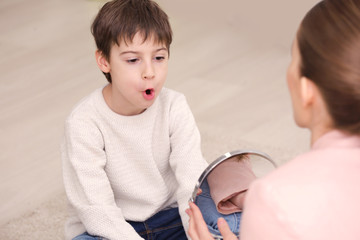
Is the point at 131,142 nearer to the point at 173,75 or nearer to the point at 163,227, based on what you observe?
the point at 163,227

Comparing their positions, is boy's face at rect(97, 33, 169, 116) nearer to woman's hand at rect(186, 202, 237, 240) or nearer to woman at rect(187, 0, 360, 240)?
woman's hand at rect(186, 202, 237, 240)

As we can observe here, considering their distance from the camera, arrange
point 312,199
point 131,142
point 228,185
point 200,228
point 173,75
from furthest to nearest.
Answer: point 173,75
point 131,142
point 228,185
point 200,228
point 312,199

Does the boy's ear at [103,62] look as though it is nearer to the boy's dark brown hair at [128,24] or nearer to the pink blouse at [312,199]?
the boy's dark brown hair at [128,24]

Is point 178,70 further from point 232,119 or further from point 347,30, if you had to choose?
point 347,30

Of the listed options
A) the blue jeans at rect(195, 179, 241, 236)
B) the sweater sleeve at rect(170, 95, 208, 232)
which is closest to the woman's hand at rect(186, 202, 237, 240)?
the blue jeans at rect(195, 179, 241, 236)

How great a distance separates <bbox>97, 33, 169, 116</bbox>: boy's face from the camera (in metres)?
1.35

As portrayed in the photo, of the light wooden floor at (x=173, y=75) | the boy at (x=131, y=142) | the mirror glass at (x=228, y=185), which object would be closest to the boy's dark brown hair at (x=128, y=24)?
the boy at (x=131, y=142)

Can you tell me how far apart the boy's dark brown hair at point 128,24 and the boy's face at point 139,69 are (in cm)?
1

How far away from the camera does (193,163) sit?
148cm

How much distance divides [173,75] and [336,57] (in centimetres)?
185

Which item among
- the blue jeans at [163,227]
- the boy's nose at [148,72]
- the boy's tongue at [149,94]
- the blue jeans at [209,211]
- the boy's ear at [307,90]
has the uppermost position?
the boy's ear at [307,90]

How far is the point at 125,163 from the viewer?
1.45 metres

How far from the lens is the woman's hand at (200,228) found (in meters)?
1.16

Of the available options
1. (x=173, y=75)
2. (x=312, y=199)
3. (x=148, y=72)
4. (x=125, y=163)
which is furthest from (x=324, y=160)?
(x=173, y=75)
